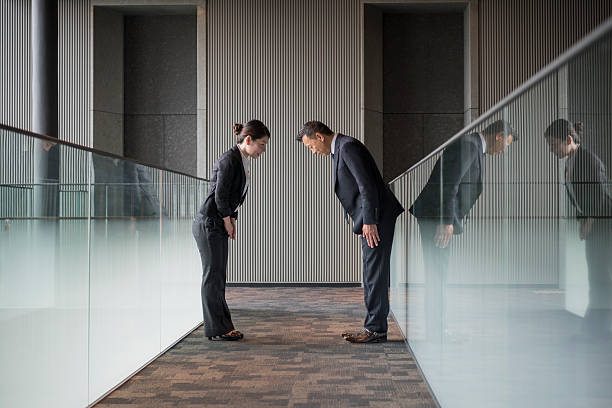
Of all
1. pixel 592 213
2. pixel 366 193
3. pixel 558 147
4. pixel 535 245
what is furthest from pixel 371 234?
pixel 592 213

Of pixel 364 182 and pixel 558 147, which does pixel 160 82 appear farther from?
pixel 558 147

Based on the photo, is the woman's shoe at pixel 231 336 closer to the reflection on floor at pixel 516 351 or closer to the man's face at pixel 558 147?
the reflection on floor at pixel 516 351

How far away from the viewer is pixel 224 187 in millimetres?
3627

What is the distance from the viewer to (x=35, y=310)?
1.88 m

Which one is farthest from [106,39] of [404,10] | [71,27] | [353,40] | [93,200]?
[93,200]

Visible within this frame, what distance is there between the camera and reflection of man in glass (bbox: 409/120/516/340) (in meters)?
1.71

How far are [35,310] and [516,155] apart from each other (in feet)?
4.88

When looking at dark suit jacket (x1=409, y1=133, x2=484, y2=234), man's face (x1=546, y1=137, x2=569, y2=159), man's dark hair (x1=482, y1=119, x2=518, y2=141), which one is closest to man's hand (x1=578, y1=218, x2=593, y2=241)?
man's face (x1=546, y1=137, x2=569, y2=159)

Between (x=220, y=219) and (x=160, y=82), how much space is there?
4772 millimetres

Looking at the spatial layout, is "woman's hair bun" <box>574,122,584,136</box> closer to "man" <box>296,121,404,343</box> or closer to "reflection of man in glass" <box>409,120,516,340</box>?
"reflection of man in glass" <box>409,120,516,340</box>

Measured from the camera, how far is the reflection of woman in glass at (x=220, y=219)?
12.0 ft

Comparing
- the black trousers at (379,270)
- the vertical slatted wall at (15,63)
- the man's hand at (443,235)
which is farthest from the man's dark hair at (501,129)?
the vertical slatted wall at (15,63)

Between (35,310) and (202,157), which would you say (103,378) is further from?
(202,157)

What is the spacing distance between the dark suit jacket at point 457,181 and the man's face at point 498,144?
0.34ft
